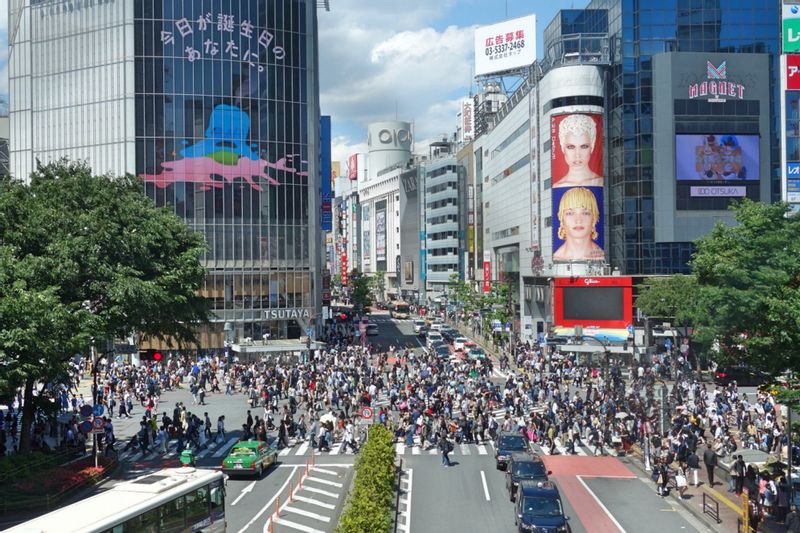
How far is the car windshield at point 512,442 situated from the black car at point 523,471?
397 centimetres

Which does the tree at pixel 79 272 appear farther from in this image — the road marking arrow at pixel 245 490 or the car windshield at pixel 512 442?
the car windshield at pixel 512 442

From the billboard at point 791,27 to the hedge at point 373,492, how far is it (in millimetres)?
48741

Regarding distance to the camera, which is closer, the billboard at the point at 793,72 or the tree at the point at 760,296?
the tree at the point at 760,296

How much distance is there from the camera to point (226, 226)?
3172 inches

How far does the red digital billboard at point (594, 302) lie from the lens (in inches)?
3142

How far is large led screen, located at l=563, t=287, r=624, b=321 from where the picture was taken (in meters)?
80.2

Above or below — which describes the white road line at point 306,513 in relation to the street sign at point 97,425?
below

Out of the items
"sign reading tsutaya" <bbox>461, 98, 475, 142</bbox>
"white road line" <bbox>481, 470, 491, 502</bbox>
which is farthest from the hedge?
"sign reading tsutaya" <bbox>461, 98, 475, 142</bbox>

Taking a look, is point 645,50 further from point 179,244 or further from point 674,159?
point 179,244

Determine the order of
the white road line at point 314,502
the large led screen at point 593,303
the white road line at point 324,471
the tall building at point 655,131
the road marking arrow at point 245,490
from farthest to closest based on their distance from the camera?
the large led screen at point 593,303 → the tall building at point 655,131 → the white road line at point 324,471 → the road marking arrow at point 245,490 → the white road line at point 314,502

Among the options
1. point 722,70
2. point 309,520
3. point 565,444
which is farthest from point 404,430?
point 722,70

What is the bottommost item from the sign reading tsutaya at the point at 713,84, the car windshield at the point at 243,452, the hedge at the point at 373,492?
the car windshield at the point at 243,452

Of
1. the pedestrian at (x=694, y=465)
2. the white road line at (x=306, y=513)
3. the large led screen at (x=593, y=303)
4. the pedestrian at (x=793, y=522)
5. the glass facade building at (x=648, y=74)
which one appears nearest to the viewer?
the pedestrian at (x=793, y=522)

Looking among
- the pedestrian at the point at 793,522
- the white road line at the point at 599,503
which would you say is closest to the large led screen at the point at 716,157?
the white road line at the point at 599,503
